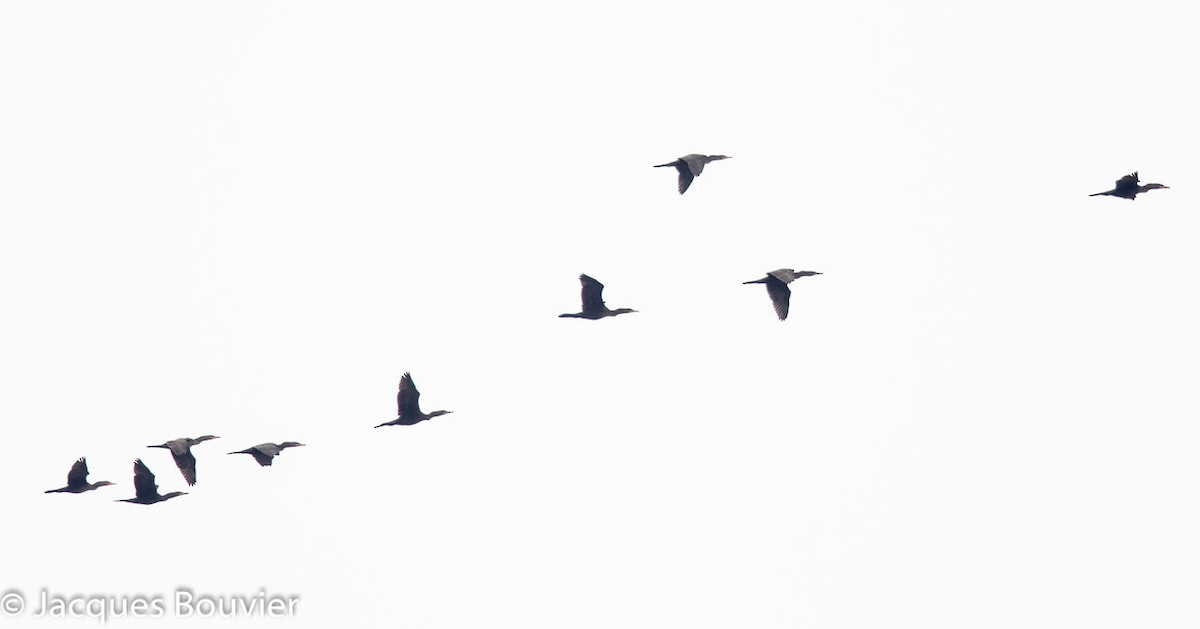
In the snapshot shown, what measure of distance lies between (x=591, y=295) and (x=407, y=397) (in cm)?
516

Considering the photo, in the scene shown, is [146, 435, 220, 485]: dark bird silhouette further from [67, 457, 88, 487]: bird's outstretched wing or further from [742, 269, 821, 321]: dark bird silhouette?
[742, 269, 821, 321]: dark bird silhouette

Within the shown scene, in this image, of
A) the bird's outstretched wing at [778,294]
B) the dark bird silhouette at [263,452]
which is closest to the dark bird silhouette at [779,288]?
the bird's outstretched wing at [778,294]

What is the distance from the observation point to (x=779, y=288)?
48531 mm

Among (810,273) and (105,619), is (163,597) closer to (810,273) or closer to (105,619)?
(105,619)

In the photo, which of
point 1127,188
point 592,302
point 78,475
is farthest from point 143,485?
point 1127,188

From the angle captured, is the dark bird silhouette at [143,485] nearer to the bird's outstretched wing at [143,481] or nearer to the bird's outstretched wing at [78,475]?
the bird's outstretched wing at [143,481]

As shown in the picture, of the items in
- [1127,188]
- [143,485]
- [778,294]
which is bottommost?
[143,485]

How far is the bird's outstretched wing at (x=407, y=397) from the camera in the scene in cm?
5159

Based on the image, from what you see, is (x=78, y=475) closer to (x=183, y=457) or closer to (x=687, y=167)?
(x=183, y=457)

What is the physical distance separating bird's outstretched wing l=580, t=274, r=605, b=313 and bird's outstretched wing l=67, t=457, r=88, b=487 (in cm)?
1390

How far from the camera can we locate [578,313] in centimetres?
5225

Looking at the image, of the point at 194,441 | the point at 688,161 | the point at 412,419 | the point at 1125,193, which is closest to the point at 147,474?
the point at 194,441

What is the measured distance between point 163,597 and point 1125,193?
85.1ft

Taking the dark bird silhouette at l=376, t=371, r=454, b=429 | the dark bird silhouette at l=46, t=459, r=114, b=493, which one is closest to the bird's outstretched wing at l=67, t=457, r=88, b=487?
the dark bird silhouette at l=46, t=459, r=114, b=493
